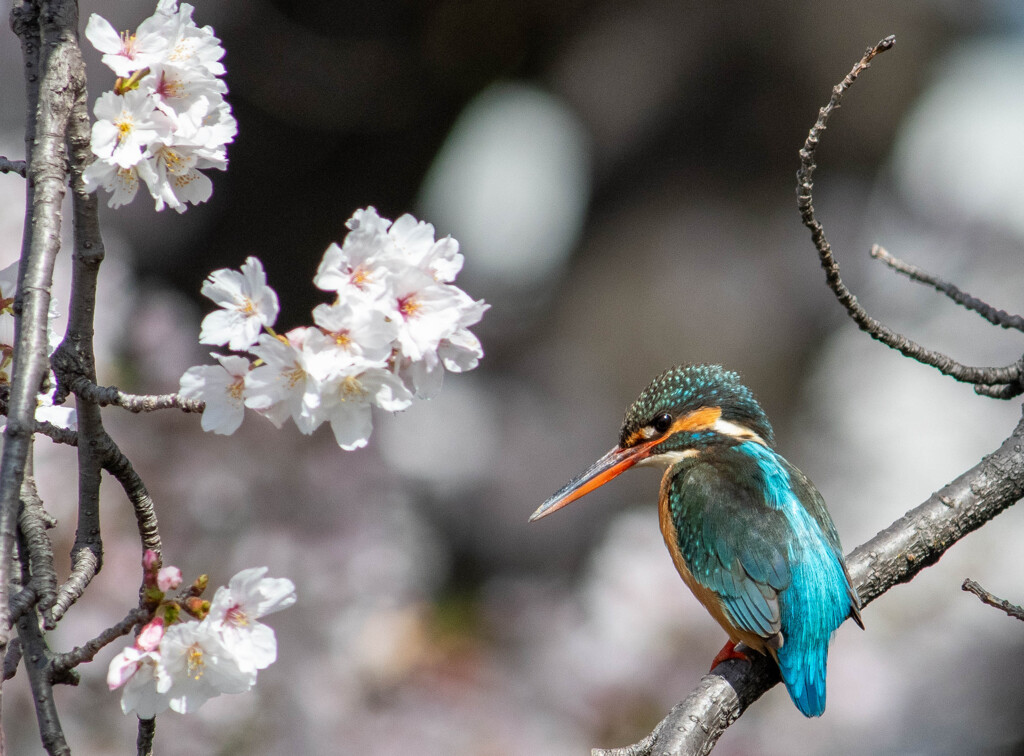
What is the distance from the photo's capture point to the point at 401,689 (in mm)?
2990

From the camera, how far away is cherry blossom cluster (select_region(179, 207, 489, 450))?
100 cm

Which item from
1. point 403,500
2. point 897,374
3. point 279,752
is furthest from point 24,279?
point 897,374

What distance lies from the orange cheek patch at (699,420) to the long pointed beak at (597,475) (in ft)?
0.20

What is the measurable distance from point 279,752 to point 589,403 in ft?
9.31

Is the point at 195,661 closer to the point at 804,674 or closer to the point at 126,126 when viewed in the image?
the point at 126,126

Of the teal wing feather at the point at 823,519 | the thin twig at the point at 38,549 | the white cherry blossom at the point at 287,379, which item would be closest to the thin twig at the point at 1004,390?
the teal wing feather at the point at 823,519

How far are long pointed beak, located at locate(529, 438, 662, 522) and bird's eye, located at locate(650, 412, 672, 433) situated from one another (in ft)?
0.09

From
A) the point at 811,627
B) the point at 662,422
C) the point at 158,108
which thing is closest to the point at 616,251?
the point at 662,422

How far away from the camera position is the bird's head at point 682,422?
212 cm

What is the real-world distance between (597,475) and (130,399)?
127 centimetres

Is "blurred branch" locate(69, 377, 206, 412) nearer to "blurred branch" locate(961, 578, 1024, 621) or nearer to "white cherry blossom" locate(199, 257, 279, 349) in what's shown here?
"white cherry blossom" locate(199, 257, 279, 349)

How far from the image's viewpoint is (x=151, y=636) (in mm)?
1006

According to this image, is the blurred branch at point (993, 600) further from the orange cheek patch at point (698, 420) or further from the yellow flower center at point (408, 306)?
the yellow flower center at point (408, 306)

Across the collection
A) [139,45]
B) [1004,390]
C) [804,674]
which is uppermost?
[139,45]
